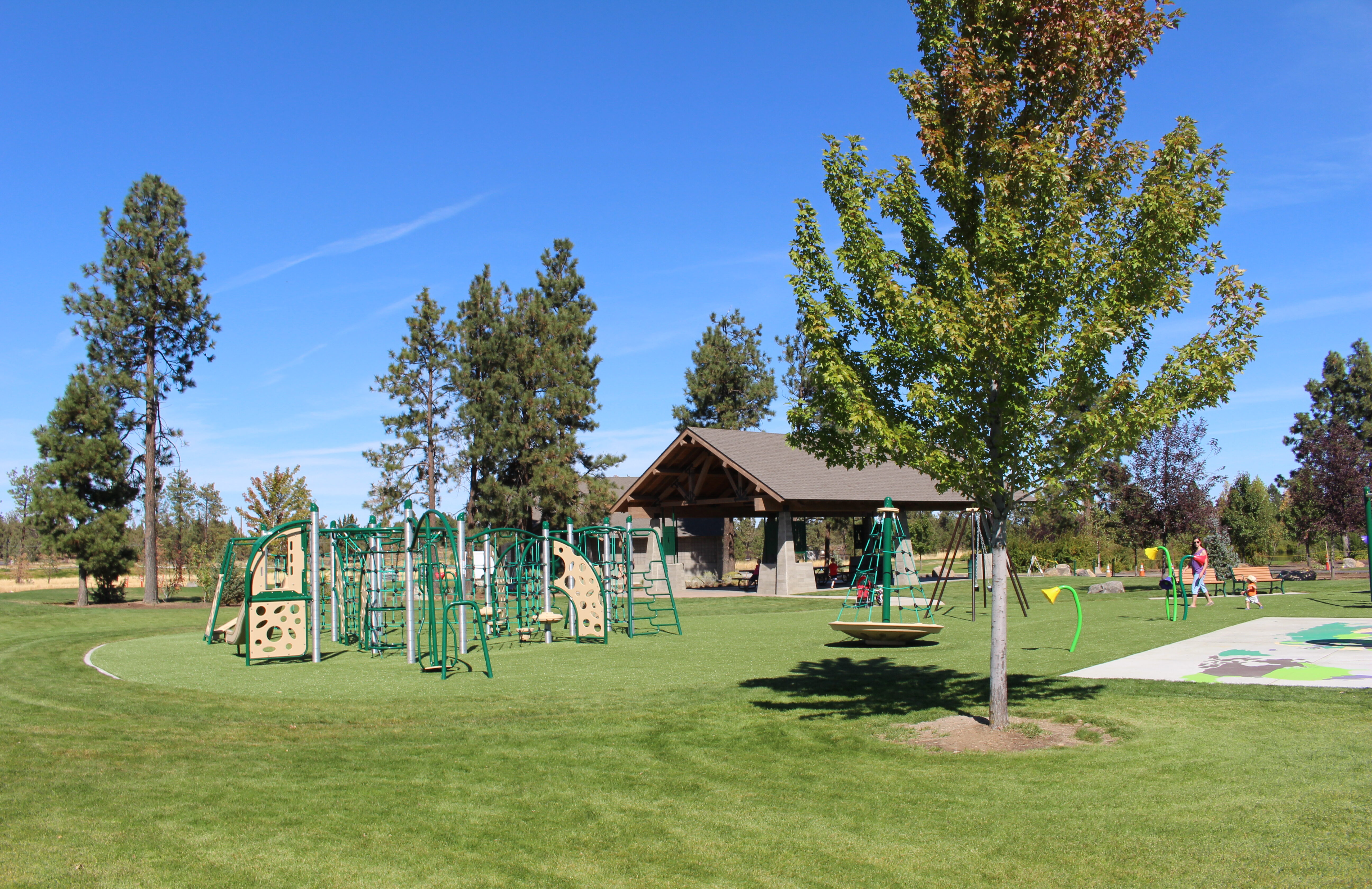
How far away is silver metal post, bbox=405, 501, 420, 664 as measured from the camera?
1521 cm

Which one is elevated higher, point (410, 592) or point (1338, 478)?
point (1338, 478)

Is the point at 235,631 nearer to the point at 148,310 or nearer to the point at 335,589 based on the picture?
the point at 335,589

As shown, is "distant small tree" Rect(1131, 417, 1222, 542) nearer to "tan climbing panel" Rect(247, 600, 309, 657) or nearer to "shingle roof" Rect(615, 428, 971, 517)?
"shingle roof" Rect(615, 428, 971, 517)

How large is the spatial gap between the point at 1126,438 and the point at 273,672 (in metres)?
12.5

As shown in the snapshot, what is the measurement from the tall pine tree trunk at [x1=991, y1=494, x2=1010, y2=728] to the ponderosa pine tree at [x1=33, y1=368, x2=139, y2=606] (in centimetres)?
3515

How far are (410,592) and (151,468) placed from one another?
2586 cm

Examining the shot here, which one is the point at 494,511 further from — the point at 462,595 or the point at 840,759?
the point at 840,759

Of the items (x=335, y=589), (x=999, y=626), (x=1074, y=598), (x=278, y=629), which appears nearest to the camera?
(x=999, y=626)

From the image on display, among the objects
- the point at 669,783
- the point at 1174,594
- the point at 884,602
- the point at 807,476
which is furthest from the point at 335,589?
the point at 807,476

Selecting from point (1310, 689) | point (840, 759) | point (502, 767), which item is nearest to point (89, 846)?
point (502, 767)

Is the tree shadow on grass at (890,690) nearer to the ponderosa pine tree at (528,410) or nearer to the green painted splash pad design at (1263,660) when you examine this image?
the green painted splash pad design at (1263,660)

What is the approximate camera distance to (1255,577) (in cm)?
2162

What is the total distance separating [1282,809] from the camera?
5945 millimetres

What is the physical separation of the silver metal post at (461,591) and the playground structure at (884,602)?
5874 millimetres
